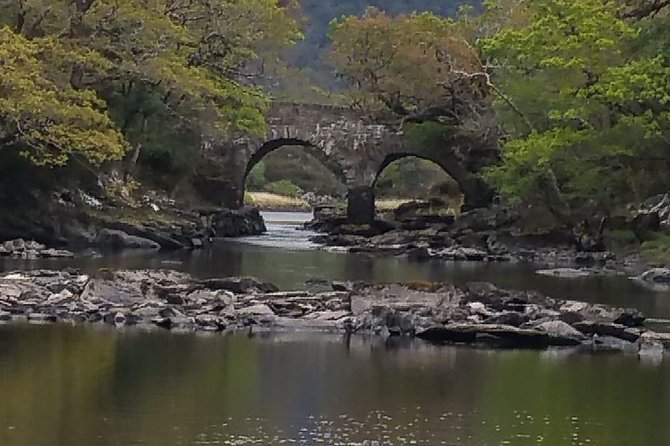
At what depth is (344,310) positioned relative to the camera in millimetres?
25344

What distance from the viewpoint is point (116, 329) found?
901 inches

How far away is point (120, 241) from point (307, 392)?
30602 millimetres

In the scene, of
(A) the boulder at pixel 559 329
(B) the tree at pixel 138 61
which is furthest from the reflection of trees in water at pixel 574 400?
(B) the tree at pixel 138 61

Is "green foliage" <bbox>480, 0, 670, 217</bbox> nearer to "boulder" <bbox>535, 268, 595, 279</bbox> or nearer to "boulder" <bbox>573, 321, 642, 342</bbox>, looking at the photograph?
"boulder" <bbox>535, 268, 595, 279</bbox>

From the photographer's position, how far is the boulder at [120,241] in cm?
4678

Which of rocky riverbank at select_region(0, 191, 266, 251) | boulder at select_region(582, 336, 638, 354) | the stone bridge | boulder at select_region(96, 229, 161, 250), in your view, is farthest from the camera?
the stone bridge

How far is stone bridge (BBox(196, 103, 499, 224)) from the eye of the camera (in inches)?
2549

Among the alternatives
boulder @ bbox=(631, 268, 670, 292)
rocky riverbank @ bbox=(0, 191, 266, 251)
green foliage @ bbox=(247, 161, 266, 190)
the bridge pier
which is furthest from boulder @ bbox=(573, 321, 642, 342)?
green foliage @ bbox=(247, 161, 266, 190)

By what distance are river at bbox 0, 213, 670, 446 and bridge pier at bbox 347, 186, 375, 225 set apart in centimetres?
4390

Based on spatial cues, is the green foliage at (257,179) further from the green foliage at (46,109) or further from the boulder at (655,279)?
the boulder at (655,279)

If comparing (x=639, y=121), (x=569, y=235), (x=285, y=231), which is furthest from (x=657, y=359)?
(x=285, y=231)

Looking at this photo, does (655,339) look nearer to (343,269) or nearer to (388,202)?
(343,269)

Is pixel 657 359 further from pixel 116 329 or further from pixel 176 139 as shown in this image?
pixel 176 139

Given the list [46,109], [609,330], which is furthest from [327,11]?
[609,330]
